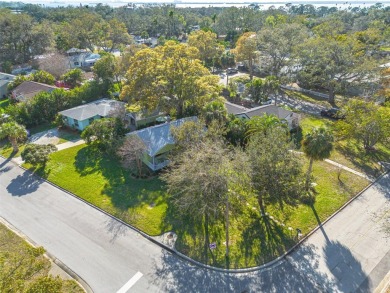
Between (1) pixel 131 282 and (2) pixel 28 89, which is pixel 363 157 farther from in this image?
(2) pixel 28 89

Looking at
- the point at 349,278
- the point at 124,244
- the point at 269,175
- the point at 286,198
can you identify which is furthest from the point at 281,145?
the point at 124,244

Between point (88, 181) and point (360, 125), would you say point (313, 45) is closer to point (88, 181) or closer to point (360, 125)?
point (360, 125)

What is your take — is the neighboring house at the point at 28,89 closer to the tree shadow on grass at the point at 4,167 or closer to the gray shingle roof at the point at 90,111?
the gray shingle roof at the point at 90,111

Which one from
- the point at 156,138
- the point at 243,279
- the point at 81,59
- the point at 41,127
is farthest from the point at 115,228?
the point at 81,59

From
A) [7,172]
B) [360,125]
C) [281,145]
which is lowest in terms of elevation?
[7,172]

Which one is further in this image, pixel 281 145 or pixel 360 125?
pixel 360 125

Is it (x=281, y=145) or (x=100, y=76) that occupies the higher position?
(x=281, y=145)

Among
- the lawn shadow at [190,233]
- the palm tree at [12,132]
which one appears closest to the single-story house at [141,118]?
the palm tree at [12,132]

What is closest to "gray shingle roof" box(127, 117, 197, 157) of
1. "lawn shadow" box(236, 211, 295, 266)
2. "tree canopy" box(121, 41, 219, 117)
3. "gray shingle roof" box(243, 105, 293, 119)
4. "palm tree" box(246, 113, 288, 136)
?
"tree canopy" box(121, 41, 219, 117)
